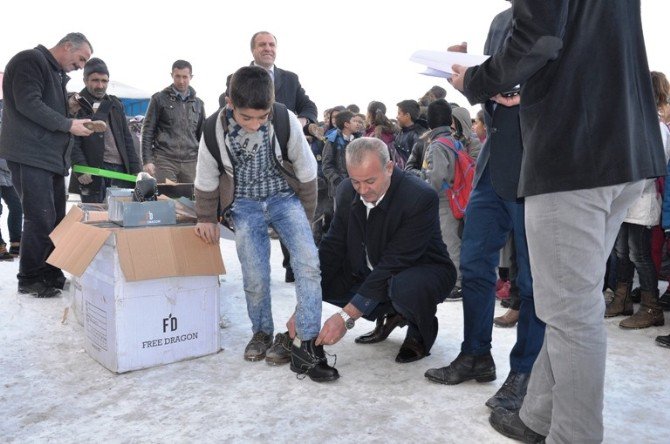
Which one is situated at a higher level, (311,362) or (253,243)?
(253,243)

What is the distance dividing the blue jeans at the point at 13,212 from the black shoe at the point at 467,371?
A: 4.17 m

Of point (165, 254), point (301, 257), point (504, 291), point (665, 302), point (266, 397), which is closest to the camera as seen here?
point (266, 397)

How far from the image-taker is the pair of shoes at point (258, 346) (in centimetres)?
255

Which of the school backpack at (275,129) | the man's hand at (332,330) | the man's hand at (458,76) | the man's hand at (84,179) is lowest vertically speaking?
the man's hand at (332,330)

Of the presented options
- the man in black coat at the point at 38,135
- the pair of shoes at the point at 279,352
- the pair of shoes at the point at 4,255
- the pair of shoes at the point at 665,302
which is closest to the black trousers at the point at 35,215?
the man in black coat at the point at 38,135

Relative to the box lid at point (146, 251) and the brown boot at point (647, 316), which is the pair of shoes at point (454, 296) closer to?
the brown boot at point (647, 316)

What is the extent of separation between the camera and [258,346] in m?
2.59

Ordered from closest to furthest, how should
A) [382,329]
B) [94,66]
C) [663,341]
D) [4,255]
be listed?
[663,341] < [382,329] < [94,66] < [4,255]

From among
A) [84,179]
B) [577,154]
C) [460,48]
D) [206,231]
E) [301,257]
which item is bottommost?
[301,257]

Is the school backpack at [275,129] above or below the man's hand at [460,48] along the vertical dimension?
below

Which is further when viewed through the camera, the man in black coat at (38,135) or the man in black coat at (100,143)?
the man in black coat at (100,143)

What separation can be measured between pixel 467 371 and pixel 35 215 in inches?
108

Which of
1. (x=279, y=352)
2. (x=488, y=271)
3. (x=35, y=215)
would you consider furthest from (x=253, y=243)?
(x=35, y=215)

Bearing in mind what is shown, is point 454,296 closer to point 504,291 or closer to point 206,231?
point 504,291
